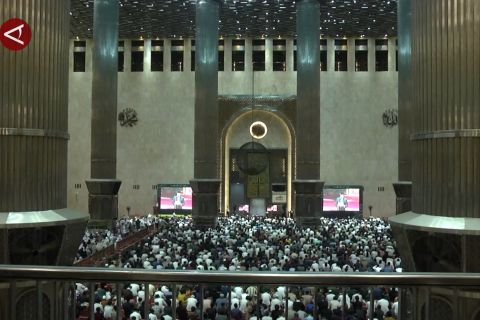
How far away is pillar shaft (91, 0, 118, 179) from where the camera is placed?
2089 centimetres

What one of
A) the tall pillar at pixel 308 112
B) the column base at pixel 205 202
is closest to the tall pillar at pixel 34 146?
the column base at pixel 205 202

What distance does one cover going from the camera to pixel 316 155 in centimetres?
2317

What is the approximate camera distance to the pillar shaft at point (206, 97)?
22391 mm

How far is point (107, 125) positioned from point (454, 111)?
17.8 metres

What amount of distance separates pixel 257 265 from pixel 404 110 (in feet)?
29.6

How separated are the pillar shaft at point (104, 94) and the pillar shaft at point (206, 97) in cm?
349

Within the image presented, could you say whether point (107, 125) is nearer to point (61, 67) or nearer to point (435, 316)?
point (61, 67)

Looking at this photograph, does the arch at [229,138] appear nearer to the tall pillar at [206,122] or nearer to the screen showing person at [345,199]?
the screen showing person at [345,199]

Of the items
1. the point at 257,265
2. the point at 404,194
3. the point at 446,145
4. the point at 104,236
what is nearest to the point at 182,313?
the point at 446,145

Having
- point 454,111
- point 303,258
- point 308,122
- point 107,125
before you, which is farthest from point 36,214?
point 308,122

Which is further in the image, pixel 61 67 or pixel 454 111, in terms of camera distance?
pixel 61 67

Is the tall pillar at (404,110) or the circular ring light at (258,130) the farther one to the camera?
the circular ring light at (258,130)

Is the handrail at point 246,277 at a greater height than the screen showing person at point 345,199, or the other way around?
the handrail at point 246,277

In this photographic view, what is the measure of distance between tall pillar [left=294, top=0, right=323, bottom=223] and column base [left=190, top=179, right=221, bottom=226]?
3.60 meters
